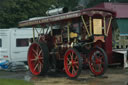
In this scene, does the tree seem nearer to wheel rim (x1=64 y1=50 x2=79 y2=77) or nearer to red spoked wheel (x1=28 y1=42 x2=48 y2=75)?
red spoked wheel (x1=28 y1=42 x2=48 y2=75)

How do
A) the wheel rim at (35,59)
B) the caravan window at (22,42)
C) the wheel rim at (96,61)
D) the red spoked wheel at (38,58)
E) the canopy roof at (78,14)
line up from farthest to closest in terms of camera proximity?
the caravan window at (22,42), the wheel rim at (35,59), the red spoked wheel at (38,58), the wheel rim at (96,61), the canopy roof at (78,14)

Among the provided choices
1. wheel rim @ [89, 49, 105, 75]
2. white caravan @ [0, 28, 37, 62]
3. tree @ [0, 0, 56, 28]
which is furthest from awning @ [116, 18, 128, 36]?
wheel rim @ [89, 49, 105, 75]

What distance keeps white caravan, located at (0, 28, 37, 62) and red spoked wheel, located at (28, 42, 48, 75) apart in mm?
4182

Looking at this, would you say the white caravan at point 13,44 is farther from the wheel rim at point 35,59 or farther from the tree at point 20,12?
the tree at point 20,12

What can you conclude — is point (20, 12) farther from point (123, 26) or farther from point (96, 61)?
point (96, 61)

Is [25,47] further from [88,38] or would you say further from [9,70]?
[88,38]

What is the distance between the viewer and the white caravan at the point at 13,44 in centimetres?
1752

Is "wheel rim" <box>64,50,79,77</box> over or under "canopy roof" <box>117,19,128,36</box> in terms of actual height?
under

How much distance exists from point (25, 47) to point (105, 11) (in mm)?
8338

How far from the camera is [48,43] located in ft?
42.7

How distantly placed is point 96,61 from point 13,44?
25.3ft

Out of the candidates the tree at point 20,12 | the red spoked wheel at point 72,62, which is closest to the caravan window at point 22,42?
the tree at point 20,12

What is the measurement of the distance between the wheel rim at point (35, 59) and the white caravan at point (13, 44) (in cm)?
414

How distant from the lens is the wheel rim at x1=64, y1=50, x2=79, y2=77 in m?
10.8
